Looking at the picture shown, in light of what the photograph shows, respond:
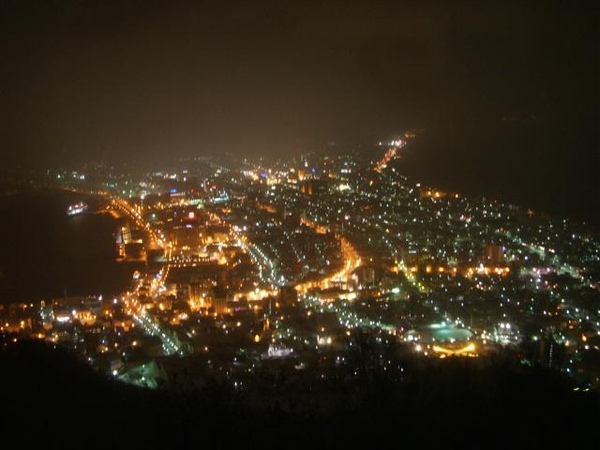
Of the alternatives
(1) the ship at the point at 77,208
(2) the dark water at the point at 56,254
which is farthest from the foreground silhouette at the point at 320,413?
(1) the ship at the point at 77,208

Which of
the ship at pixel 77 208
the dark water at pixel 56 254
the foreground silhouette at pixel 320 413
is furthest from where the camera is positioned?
the ship at pixel 77 208

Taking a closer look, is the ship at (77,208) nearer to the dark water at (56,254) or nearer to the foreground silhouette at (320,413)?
the dark water at (56,254)

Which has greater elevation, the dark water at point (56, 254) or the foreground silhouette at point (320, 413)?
the dark water at point (56, 254)

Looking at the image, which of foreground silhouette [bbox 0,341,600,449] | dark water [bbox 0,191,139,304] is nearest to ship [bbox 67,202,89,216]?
dark water [bbox 0,191,139,304]

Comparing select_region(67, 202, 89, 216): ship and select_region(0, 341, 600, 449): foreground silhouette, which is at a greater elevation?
select_region(67, 202, 89, 216): ship

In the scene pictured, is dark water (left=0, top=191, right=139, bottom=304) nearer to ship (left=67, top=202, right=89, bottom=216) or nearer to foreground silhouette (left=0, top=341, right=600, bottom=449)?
ship (left=67, top=202, right=89, bottom=216)

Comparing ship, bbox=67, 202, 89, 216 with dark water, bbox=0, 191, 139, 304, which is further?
ship, bbox=67, 202, 89, 216
